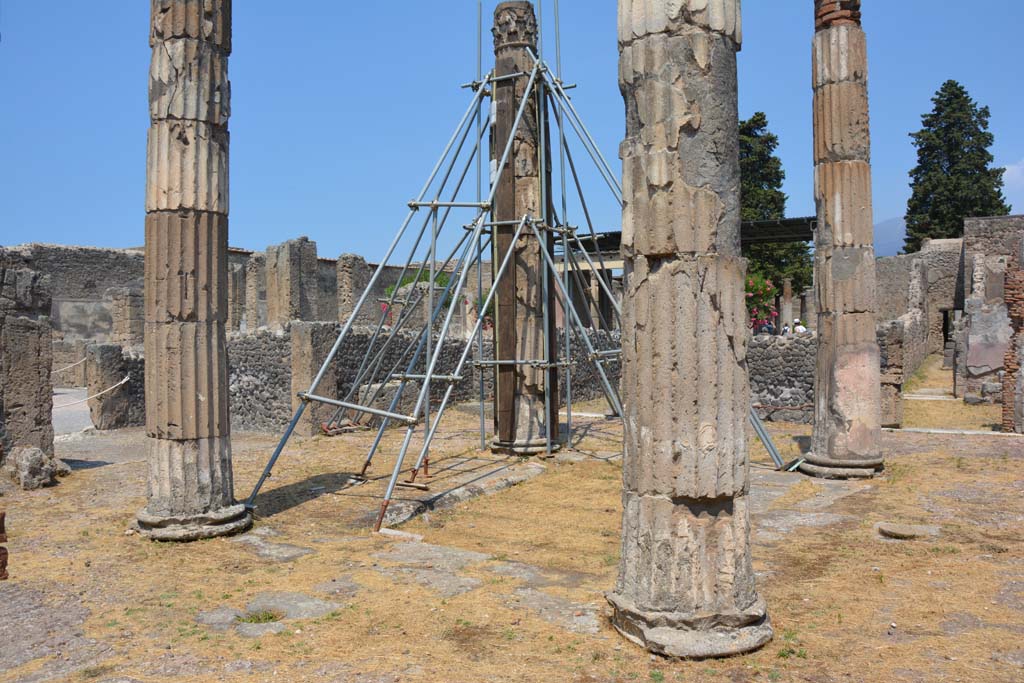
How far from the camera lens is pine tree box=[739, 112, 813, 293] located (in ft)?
116

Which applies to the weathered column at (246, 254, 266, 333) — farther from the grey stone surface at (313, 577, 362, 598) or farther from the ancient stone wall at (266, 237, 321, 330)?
the grey stone surface at (313, 577, 362, 598)

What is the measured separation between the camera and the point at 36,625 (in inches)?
195

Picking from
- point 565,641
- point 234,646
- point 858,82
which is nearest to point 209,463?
point 234,646

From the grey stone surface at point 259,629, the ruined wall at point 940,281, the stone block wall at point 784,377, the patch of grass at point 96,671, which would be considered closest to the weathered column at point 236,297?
the stone block wall at point 784,377

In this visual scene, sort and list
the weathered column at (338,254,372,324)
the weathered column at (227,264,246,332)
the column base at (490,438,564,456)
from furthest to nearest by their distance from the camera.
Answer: the weathered column at (338,254,372,324) → the weathered column at (227,264,246,332) → the column base at (490,438,564,456)

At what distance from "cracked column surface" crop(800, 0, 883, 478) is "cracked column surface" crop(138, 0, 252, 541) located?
687cm

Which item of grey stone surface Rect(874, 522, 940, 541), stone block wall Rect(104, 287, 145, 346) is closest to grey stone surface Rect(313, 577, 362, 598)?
grey stone surface Rect(874, 522, 940, 541)

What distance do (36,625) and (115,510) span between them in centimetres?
344

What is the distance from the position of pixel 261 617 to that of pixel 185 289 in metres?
3.30

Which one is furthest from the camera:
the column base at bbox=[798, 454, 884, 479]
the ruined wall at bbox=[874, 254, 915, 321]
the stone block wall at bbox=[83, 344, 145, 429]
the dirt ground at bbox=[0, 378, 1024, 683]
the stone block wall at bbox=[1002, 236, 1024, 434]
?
the ruined wall at bbox=[874, 254, 915, 321]

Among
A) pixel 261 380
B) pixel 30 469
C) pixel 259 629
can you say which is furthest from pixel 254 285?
pixel 259 629

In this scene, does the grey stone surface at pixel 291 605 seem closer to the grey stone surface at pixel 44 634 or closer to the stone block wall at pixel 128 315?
the grey stone surface at pixel 44 634

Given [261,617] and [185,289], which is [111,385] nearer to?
[185,289]

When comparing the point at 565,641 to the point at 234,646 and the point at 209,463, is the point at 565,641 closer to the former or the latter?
the point at 234,646
